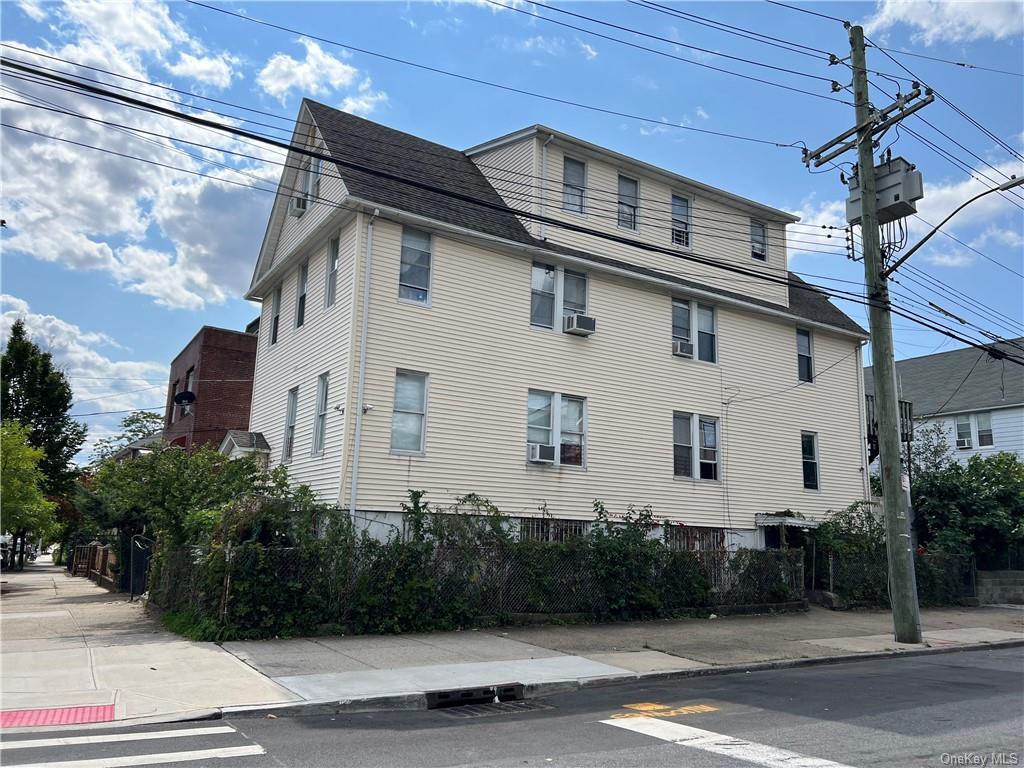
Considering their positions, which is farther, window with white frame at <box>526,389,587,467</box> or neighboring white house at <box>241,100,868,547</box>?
window with white frame at <box>526,389,587,467</box>

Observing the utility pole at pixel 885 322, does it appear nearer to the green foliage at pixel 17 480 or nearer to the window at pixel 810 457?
the window at pixel 810 457

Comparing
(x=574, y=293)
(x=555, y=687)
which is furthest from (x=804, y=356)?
(x=555, y=687)

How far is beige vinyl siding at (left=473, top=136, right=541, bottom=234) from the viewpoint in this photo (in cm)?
1892

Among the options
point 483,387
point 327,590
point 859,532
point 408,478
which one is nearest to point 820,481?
point 859,532

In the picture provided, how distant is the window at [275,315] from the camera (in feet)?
68.9

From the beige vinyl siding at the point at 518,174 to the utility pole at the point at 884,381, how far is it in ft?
23.1

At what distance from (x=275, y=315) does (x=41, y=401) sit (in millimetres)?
27013

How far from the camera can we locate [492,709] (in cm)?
894

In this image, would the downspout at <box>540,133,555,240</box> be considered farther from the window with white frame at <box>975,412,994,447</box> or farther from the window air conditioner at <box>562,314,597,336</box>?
the window with white frame at <box>975,412,994,447</box>

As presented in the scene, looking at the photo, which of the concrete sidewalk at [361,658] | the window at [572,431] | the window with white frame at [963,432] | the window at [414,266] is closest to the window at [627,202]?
the window at [572,431]

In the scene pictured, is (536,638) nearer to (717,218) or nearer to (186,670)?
(186,670)

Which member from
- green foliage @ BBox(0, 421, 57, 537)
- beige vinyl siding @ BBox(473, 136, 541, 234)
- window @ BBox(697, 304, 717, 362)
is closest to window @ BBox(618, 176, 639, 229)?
beige vinyl siding @ BBox(473, 136, 541, 234)

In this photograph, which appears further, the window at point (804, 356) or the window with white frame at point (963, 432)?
the window with white frame at point (963, 432)

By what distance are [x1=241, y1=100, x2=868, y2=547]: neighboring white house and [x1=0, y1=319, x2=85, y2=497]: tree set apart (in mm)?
25580
